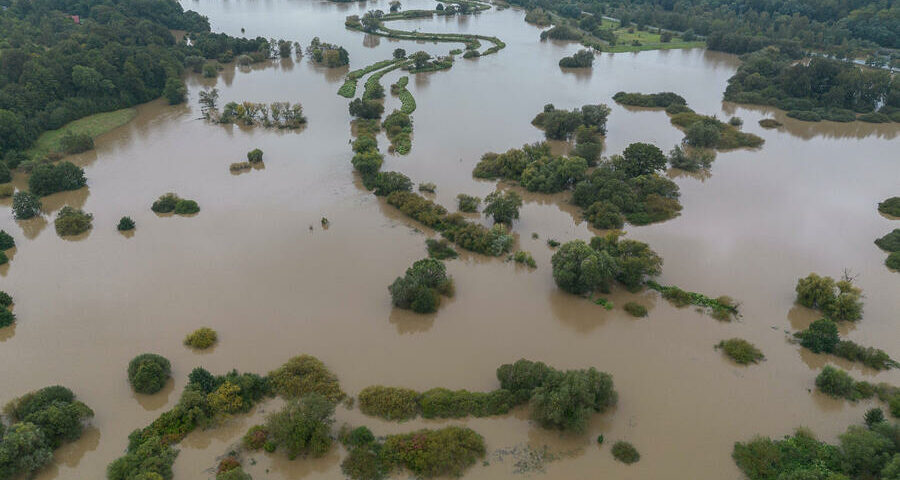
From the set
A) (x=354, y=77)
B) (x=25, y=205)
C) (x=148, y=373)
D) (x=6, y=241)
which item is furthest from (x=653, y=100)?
(x=6, y=241)

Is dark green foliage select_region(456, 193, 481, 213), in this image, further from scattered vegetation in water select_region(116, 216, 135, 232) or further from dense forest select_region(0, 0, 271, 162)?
dense forest select_region(0, 0, 271, 162)

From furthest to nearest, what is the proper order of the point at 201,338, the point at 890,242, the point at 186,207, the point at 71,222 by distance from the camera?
the point at 186,207 < the point at 71,222 < the point at 890,242 < the point at 201,338

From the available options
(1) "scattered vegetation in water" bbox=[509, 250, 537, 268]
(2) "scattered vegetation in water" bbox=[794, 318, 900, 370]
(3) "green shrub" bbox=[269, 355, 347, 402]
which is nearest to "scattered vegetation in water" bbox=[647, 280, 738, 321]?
(2) "scattered vegetation in water" bbox=[794, 318, 900, 370]

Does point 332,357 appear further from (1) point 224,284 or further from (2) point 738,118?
(2) point 738,118

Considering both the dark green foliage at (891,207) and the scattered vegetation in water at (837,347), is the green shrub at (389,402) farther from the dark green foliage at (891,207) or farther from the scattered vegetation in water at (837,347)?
the dark green foliage at (891,207)

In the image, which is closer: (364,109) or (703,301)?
(703,301)

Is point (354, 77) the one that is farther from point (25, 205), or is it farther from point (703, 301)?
point (703, 301)
